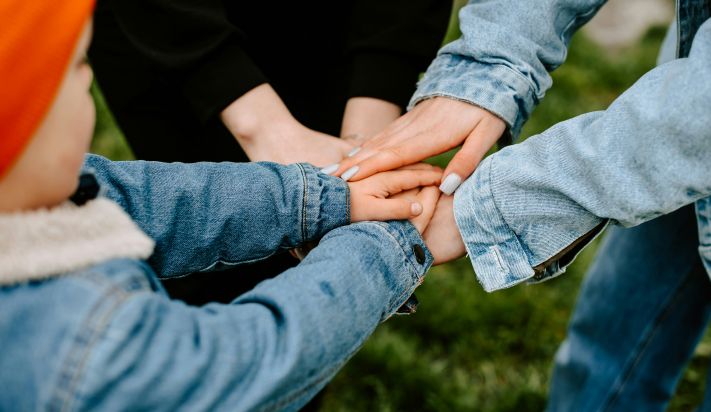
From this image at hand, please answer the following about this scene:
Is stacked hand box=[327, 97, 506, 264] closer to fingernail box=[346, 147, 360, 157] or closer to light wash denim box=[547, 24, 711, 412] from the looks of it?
fingernail box=[346, 147, 360, 157]

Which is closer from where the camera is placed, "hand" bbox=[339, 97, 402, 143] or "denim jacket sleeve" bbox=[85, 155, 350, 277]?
"denim jacket sleeve" bbox=[85, 155, 350, 277]

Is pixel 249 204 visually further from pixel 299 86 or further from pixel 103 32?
pixel 103 32

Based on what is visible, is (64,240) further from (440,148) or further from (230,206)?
(440,148)

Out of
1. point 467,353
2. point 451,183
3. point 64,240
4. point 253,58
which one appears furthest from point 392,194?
point 467,353

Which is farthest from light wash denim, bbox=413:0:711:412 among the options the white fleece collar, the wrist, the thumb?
the white fleece collar

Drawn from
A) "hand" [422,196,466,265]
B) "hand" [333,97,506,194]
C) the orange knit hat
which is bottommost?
"hand" [422,196,466,265]

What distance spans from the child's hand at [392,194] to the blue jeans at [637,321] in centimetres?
60

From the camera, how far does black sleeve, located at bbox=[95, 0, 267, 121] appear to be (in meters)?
1.41

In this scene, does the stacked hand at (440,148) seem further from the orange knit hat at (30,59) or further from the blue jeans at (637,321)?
the orange knit hat at (30,59)

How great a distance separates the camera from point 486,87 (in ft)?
4.71

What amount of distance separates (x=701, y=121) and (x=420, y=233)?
1.78 feet

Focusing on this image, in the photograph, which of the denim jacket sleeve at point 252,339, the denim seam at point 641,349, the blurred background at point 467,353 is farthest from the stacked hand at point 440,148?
the blurred background at point 467,353

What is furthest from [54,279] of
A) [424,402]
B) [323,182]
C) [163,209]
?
[424,402]

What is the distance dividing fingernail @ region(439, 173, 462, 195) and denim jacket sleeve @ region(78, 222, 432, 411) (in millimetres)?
272
